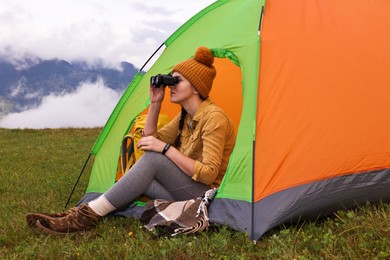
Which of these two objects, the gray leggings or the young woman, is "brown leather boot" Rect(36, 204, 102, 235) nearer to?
the young woman

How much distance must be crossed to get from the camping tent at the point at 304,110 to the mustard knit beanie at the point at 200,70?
0.55 ft

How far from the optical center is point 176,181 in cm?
453

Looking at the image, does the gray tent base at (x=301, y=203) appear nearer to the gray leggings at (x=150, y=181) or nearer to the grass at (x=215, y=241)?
the grass at (x=215, y=241)

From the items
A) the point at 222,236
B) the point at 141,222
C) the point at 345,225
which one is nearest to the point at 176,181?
the point at 141,222

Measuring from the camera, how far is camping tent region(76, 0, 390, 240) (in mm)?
4145

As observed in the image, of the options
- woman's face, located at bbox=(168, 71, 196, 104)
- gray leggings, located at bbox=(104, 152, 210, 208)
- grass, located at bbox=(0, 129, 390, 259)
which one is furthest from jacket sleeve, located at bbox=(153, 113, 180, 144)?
grass, located at bbox=(0, 129, 390, 259)

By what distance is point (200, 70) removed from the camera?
4734 mm

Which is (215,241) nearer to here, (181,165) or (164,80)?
(181,165)

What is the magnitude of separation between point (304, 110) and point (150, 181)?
1.44m

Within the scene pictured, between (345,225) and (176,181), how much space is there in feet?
4.82

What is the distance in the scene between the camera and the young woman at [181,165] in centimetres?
443

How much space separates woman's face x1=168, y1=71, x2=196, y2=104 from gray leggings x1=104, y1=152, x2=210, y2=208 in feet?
2.08

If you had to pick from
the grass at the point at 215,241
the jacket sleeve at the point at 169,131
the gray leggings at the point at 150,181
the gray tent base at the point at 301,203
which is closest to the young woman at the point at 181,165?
the gray leggings at the point at 150,181

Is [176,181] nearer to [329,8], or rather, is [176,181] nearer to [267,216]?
[267,216]
